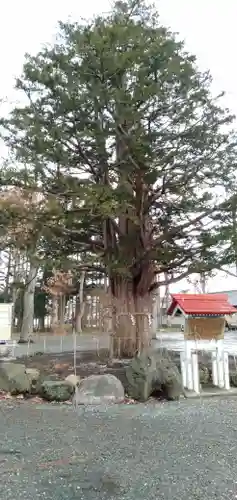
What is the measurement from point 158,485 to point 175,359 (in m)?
6.46

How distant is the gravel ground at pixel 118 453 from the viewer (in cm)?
297

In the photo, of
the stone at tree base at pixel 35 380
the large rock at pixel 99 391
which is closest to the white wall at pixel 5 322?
the stone at tree base at pixel 35 380

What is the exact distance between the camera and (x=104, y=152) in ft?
29.6

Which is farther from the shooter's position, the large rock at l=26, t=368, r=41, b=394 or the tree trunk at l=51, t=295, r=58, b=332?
the tree trunk at l=51, t=295, r=58, b=332

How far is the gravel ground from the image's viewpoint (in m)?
2.97

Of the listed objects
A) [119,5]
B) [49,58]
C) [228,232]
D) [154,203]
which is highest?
[119,5]

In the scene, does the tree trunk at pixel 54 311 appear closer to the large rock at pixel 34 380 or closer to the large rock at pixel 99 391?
the large rock at pixel 34 380

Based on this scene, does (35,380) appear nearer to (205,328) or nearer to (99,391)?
(99,391)

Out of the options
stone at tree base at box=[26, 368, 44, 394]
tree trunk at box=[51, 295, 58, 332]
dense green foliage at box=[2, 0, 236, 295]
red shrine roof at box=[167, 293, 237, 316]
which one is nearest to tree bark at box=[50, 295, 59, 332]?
tree trunk at box=[51, 295, 58, 332]

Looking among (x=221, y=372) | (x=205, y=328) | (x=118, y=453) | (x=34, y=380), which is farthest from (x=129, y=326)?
→ (x=118, y=453)

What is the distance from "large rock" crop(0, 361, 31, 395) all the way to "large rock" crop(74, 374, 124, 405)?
94cm

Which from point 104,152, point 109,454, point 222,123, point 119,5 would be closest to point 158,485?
point 109,454

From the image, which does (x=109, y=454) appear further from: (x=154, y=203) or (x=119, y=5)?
(x=119, y=5)

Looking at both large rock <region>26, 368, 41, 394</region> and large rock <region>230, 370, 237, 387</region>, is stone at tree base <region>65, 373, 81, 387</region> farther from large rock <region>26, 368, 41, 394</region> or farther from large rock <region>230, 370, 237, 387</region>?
large rock <region>230, 370, 237, 387</region>
